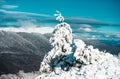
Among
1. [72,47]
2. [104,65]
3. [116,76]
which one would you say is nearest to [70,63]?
[72,47]

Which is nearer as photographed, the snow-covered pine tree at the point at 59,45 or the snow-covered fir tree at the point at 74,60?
the snow-covered fir tree at the point at 74,60

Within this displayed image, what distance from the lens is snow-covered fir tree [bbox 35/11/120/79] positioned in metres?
33.0

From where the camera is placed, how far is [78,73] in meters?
33.6

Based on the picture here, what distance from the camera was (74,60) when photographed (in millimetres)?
36938

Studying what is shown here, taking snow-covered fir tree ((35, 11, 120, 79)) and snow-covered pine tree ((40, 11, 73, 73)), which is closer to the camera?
snow-covered fir tree ((35, 11, 120, 79))

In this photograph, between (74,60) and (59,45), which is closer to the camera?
(74,60)

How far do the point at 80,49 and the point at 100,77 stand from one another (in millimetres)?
5680

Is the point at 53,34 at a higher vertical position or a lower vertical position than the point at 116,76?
higher

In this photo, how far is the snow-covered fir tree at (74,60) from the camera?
33031 mm

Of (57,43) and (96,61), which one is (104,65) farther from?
(57,43)

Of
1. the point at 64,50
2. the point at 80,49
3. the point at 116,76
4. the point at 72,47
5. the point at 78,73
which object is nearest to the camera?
the point at 116,76

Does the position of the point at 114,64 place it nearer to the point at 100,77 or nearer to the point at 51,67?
the point at 100,77

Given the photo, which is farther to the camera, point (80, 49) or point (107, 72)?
point (80, 49)

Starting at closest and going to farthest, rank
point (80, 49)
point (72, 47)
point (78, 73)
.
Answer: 1. point (78, 73)
2. point (80, 49)
3. point (72, 47)
